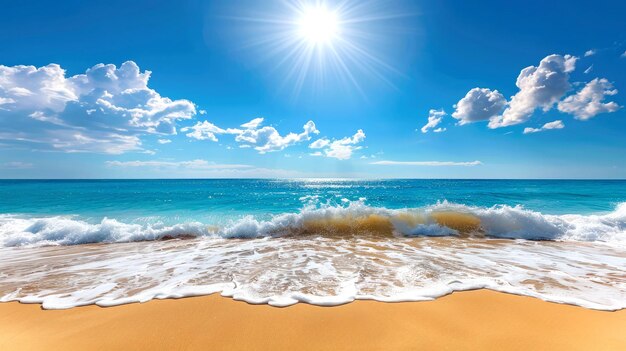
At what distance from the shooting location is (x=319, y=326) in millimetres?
3234

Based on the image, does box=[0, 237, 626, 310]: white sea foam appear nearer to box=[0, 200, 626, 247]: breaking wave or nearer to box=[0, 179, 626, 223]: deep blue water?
box=[0, 200, 626, 247]: breaking wave

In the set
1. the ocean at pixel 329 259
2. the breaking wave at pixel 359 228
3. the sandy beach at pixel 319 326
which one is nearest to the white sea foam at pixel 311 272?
the ocean at pixel 329 259

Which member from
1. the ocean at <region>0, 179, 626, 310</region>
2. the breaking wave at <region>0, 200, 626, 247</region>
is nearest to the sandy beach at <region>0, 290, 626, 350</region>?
the ocean at <region>0, 179, 626, 310</region>

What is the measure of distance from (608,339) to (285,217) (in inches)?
393

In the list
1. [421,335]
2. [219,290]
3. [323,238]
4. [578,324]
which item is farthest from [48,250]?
[578,324]

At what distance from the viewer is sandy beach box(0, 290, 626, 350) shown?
2.88 metres

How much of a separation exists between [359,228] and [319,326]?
8.45 meters

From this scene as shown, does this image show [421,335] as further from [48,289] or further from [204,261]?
[48,289]

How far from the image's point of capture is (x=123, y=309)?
3824 mm

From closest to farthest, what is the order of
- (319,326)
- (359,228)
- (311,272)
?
(319,326) < (311,272) < (359,228)

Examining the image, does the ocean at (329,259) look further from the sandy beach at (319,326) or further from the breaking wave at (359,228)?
the sandy beach at (319,326)

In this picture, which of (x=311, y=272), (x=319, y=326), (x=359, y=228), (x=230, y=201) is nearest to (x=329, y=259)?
(x=311, y=272)

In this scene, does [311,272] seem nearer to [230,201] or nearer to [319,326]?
[319,326]

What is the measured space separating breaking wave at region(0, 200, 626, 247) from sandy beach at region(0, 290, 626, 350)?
22.5 ft
